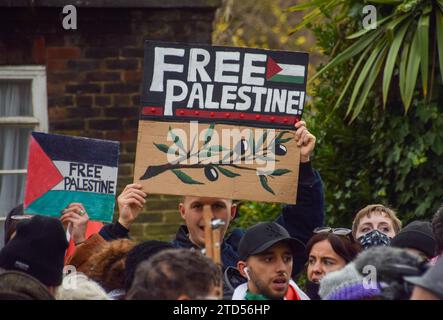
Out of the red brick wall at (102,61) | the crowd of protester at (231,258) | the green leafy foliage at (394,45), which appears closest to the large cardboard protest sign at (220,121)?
the crowd of protester at (231,258)

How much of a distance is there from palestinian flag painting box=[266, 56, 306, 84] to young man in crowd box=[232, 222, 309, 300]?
80cm

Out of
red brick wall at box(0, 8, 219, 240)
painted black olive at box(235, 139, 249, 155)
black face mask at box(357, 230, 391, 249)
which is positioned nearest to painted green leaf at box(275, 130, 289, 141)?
painted black olive at box(235, 139, 249, 155)

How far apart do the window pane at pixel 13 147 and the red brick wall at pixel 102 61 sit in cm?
31

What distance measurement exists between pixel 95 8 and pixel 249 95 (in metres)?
4.62

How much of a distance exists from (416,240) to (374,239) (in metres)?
0.44

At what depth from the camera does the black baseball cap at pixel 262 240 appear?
20.8ft

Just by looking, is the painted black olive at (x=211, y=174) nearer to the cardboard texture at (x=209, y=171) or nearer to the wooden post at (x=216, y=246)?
the cardboard texture at (x=209, y=171)

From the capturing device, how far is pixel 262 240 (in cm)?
637

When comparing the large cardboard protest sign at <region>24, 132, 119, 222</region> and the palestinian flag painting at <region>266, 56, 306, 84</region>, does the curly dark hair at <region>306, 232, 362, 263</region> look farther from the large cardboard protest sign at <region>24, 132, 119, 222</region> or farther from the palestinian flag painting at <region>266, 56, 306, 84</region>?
the large cardboard protest sign at <region>24, 132, 119, 222</region>

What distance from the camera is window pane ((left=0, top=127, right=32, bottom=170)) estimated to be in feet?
36.5

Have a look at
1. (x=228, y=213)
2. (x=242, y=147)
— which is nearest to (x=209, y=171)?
(x=242, y=147)
